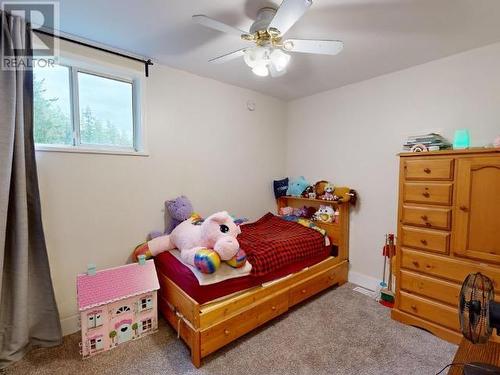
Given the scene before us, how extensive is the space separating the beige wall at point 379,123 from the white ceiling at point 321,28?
0.19 metres

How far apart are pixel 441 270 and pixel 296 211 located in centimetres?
170

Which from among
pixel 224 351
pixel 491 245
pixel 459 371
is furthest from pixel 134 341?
pixel 491 245

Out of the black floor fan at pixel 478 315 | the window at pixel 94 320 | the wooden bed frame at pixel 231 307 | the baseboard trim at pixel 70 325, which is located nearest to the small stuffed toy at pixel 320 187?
Result: the wooden bed frame at pixel 231 307

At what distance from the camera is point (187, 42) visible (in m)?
2.00

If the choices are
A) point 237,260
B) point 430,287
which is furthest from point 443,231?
point 237,260

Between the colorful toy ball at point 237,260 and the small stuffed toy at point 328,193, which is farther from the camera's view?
the small stuffed toy at point 328,193

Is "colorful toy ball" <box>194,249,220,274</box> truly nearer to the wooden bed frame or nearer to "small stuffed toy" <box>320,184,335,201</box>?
the wooden bed frame

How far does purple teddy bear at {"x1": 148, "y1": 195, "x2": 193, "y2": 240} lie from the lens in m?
2.41

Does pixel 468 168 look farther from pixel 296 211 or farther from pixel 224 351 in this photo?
pixel 224 351

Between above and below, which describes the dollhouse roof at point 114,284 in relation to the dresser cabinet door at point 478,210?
below

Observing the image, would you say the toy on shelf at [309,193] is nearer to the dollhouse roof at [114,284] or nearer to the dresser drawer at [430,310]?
the dresser drawer at [430,310]

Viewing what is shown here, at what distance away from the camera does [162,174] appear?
2463 mm

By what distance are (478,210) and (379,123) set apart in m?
1.30

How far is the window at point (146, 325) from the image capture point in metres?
1.95
